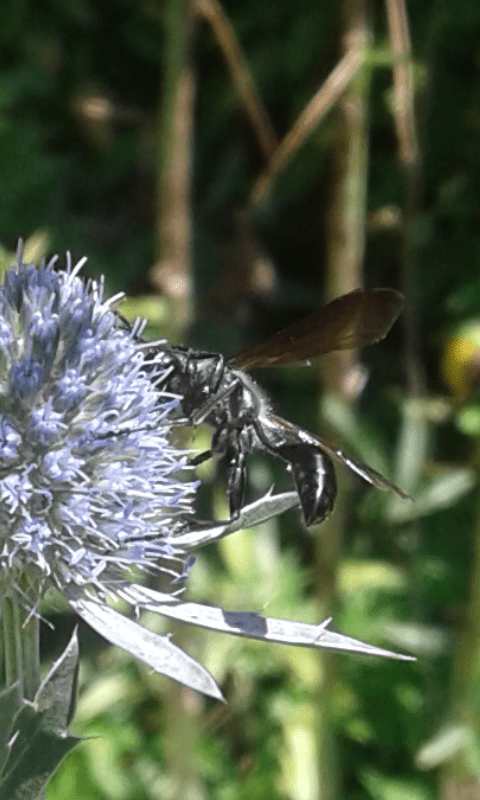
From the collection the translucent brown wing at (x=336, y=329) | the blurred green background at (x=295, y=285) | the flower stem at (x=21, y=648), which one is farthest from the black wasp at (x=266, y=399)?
the blurred green background at (x=295, y=285)

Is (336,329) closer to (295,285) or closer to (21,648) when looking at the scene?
(21,648)

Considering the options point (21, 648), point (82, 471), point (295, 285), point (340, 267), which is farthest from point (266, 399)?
point (295, 285)

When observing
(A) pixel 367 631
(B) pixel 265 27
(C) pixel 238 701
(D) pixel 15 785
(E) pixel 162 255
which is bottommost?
(C) pixel 238 701

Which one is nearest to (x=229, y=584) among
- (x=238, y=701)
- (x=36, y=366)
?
(x=238, y=701)

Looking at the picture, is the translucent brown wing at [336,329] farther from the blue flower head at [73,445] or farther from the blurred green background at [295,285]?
the blurred green background at [295,285]

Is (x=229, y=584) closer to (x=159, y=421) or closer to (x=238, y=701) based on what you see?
(x=238, y=701)

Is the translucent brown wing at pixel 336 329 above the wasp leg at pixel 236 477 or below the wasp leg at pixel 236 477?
above
